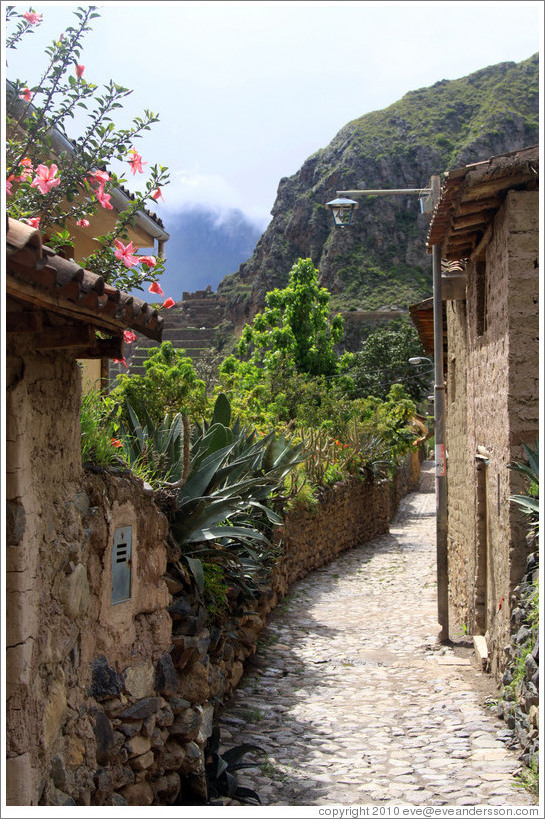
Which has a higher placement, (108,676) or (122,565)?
(122,565)

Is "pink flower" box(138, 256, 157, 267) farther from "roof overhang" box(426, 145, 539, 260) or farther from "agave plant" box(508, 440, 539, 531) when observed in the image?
"agave plant" box(508, 440, 539, 531)

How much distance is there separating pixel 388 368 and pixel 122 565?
4333cm

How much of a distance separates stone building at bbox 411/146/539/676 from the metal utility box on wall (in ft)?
11.3

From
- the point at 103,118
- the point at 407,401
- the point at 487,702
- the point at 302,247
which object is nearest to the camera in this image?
the point at 103,118

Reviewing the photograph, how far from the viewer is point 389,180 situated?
70875 mm

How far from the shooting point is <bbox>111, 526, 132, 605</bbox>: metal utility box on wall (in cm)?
445

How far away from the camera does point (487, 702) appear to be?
710 cm

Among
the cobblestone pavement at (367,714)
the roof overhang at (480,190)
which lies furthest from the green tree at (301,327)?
the roof overhang at (480,190)

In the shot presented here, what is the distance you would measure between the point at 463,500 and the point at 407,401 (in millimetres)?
22162

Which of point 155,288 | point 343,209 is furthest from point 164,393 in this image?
point 155,288

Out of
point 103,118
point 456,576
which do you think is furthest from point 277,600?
point 103,118

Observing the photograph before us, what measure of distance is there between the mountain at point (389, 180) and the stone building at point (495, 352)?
50027mm

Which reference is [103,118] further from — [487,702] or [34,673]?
[487,702]

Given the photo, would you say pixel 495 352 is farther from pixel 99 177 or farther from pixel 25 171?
pixel 25 171
